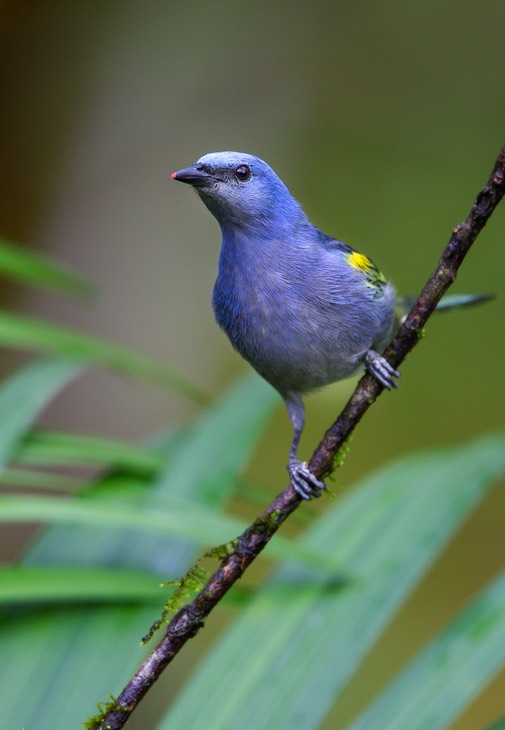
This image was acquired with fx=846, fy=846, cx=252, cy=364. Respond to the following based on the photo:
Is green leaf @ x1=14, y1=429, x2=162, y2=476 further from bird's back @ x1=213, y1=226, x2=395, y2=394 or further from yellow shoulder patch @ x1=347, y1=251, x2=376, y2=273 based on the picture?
yellow shoulder patch @ x1=347, y1=251, x2=376, y2=273

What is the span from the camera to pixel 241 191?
1940 mm

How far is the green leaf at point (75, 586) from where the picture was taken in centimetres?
175

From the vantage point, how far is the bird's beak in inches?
69.3

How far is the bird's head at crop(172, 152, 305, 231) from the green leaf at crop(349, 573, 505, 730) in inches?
38.3

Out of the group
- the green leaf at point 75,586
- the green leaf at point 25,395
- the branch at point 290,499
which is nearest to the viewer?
the branch at point 290,499

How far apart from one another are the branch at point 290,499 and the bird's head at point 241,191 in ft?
2.39

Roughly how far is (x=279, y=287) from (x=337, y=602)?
2.36 ft

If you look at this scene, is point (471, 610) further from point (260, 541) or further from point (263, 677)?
point (260, 541)

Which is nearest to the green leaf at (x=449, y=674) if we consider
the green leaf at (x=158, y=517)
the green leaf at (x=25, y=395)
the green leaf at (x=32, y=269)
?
the green leaf at (x=158, y=517)

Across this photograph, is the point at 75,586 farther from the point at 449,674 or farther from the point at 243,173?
the point at 243,173

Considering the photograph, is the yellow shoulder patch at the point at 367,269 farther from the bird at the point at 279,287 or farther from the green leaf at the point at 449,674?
the green leaf at the point at 449,674

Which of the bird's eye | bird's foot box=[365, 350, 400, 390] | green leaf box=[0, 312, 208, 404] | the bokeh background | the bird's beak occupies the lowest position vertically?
bird's foot box=[365, 350, 400, 390]

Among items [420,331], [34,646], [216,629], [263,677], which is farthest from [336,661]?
[216,629]

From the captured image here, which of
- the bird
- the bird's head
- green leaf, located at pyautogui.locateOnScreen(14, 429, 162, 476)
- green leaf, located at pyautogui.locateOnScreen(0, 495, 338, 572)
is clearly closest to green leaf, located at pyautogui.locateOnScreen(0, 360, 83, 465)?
green leaf, located at pyautogui.locateOnScreen(14, 429, 162, 476)
